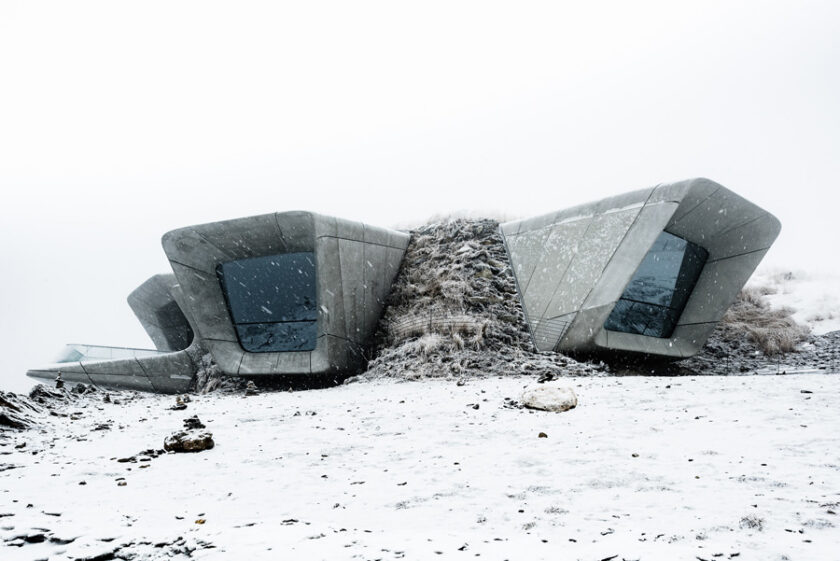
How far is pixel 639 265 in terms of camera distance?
34.8 ft

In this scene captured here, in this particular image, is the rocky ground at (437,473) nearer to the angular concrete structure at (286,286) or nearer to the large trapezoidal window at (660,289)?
the angular concrete structure at (286,286)

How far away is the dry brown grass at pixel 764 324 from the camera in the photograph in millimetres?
12586

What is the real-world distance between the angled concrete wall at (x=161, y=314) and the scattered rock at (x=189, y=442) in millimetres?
16576

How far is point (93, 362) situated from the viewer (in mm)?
16188

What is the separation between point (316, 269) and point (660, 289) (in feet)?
27.2

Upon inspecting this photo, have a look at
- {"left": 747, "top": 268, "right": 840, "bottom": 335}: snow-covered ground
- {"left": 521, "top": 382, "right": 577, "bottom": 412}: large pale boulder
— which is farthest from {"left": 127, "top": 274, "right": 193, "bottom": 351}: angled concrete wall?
{"left": 747, "top": 268, "right": 840, "bottom": 335}: snow-covered ground

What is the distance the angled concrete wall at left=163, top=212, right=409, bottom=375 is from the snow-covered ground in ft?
37.8

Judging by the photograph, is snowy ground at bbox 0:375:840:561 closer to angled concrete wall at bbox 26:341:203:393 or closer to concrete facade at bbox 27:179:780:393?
concrete facade at bbox 27:179:780:393

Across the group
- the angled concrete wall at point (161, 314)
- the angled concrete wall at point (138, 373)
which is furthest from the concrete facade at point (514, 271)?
the angled concrete wall at point (161, 314)

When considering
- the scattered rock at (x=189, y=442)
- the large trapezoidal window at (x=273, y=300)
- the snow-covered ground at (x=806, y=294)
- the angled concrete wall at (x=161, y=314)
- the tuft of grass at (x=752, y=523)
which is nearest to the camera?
the tuft of grass at (x=752, y=523)

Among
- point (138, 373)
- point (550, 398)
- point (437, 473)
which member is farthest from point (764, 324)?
point (138, 373)

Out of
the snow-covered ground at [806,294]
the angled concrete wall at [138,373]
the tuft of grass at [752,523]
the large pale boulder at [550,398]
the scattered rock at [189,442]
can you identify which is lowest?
the angled concrete wall at [138,373]

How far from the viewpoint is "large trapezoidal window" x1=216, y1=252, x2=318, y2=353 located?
41.1ft

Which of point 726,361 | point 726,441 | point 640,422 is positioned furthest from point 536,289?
point 726,441
